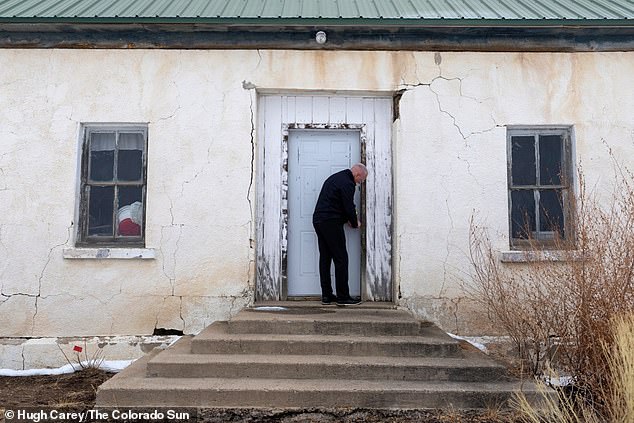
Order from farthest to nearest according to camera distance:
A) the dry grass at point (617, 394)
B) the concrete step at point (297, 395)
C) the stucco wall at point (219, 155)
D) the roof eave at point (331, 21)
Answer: the stucco wall at point (219, 155), the roof eave at point (331, 21), the concrete step at point (297, 395), the dry grass at point (617, 394)

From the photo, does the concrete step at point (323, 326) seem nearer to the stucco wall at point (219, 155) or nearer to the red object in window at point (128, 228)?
the stucco wall at point (219, 155)

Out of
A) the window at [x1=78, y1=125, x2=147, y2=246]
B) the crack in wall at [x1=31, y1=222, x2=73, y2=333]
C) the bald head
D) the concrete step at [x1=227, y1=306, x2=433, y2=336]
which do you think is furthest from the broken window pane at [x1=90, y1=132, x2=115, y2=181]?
the bald head

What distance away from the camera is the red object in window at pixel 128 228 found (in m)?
7.18

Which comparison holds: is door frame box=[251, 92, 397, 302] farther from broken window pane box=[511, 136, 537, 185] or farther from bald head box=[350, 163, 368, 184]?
broken window pane box=[511, 136, 537, 185]

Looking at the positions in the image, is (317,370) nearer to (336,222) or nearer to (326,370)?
(326,370)

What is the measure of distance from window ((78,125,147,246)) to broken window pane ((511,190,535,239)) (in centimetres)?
470

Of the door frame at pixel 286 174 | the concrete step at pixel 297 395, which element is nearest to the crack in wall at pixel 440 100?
the door frame at pixel 286 174

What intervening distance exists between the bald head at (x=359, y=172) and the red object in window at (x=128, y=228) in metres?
2.79

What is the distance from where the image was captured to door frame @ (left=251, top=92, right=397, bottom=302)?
7340 mm

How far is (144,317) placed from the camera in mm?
6957

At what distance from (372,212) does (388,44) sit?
2.15 metres

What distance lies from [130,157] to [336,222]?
278 cm

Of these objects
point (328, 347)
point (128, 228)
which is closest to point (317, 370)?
point (328, 347)

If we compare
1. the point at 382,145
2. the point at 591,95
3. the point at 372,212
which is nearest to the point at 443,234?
the point at 372,212
